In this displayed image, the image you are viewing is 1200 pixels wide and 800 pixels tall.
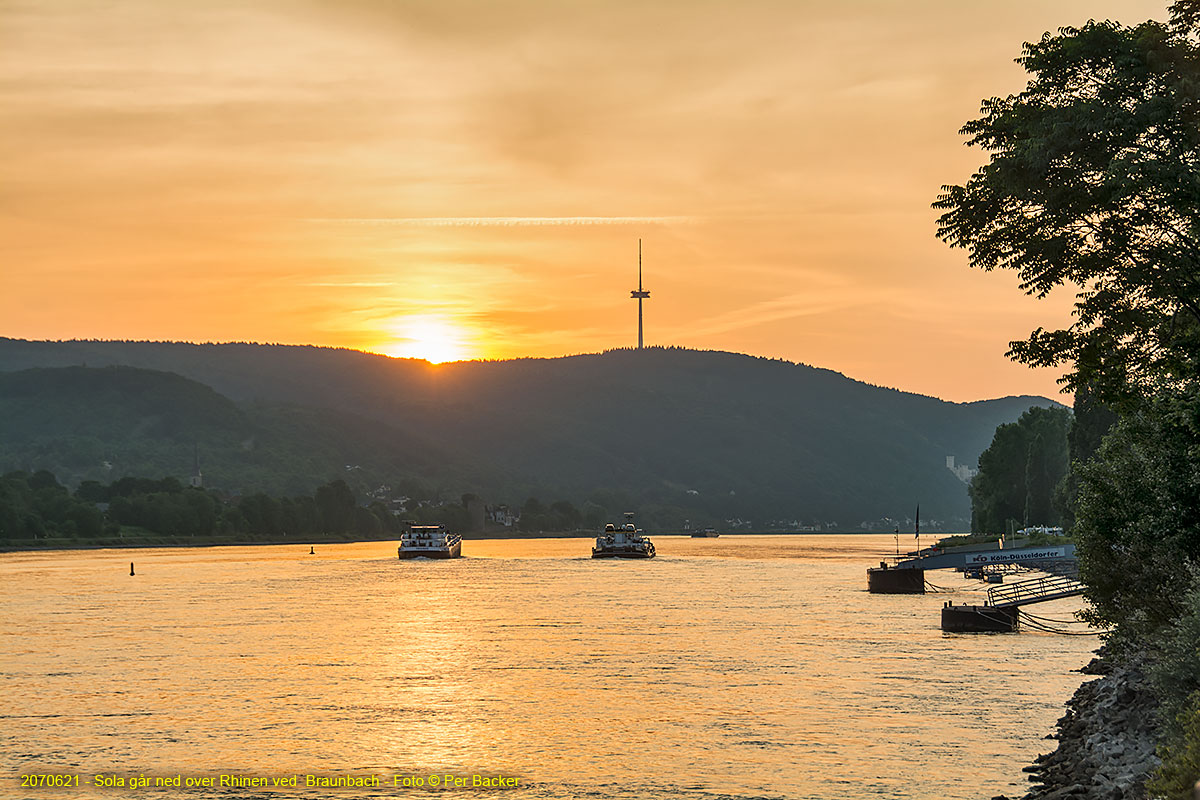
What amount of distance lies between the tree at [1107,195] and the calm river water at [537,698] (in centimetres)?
1290

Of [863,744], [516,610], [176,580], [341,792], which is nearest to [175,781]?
[341,792]

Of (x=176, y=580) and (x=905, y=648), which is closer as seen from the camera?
(x=905, y=648)

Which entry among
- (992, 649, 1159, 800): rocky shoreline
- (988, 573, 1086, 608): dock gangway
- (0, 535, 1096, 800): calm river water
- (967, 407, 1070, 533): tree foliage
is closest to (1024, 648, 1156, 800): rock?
(992, 649, 1159, 800): rocky shoreline

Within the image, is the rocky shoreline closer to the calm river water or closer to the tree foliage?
the calm river water

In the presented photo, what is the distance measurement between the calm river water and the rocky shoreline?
1164 millimetres

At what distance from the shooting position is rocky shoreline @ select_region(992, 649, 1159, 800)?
2958 cm

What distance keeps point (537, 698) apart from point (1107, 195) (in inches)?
1155

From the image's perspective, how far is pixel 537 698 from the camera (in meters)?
52.4

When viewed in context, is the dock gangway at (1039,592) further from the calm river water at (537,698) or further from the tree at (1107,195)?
the tree at (1107,195)

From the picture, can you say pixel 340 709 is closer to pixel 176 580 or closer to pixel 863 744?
pixel 863 744

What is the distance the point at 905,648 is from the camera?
70688mm

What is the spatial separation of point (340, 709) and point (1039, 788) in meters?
26.8

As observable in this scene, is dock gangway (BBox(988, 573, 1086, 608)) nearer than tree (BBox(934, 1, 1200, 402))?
No

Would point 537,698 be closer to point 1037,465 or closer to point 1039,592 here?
point 1039,592
